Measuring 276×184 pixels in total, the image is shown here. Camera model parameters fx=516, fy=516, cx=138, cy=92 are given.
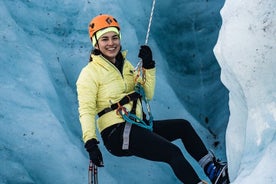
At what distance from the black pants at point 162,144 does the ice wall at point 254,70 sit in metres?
0.36

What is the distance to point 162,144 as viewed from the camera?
2.83 meters

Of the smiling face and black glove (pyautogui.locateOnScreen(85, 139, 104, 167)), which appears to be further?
the smiling face

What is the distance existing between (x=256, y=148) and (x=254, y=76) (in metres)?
0.33

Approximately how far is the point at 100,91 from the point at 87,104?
0.48 feet

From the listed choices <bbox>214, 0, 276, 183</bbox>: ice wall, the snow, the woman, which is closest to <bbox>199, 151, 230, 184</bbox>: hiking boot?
the woman

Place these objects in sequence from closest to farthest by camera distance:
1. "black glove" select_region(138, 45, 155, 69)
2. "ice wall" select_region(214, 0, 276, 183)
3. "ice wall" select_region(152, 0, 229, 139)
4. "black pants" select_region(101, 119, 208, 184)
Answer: "ice wall" select_region(214, 0, 276, 183), "black pants" select_region(101, 119, 208, 184), "black glove" select_region(138, 45, 155, 69), "ice wall" select_region(152, 0, 229, 139)

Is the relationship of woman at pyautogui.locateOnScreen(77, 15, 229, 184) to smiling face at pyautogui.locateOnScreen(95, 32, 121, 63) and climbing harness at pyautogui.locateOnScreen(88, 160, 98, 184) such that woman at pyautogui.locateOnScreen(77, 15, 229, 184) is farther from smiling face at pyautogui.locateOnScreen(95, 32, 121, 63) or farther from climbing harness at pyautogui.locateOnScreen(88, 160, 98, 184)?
climbing harness at pyautogui.locateOnScreen(88, 160, 98, 184)

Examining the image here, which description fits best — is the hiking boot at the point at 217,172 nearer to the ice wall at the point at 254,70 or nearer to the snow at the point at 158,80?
the snow at the point at 158,80

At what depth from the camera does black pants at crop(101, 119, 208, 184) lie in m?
2.72

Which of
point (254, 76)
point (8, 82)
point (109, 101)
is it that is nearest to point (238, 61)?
point (254, 76)

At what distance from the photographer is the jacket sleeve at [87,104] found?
287 cm

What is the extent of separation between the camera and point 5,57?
352 cm

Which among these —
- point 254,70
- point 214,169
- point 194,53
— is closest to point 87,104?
point 214,169

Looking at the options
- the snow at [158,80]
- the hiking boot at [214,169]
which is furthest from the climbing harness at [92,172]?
the hiking boot at [214,169]
